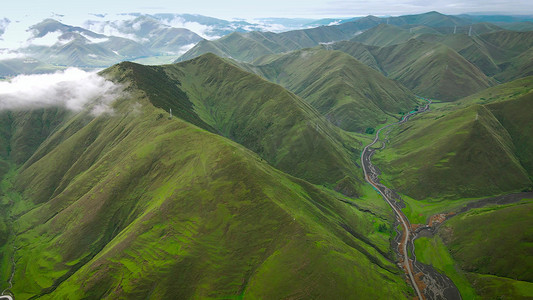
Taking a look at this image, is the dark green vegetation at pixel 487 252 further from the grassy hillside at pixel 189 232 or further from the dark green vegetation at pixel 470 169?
the dark green vegetation at pixel 470 169

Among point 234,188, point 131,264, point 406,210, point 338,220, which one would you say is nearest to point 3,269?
point 131,264

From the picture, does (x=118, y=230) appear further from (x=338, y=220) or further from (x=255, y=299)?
(x=338, y=220)

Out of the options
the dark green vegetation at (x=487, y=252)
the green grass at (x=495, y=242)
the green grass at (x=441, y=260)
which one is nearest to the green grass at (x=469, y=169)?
the dark green vegetation at (x=487, y=252)

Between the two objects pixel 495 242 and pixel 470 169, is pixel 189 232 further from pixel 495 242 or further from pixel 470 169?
pixel 470 169

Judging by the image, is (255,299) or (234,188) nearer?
(255,299)

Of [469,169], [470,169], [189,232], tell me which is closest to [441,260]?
[469,169]

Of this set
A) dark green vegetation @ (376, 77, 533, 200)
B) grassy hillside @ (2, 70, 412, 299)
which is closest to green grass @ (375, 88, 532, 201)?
dark green vegetation @ (376, 77, 533, 200)
